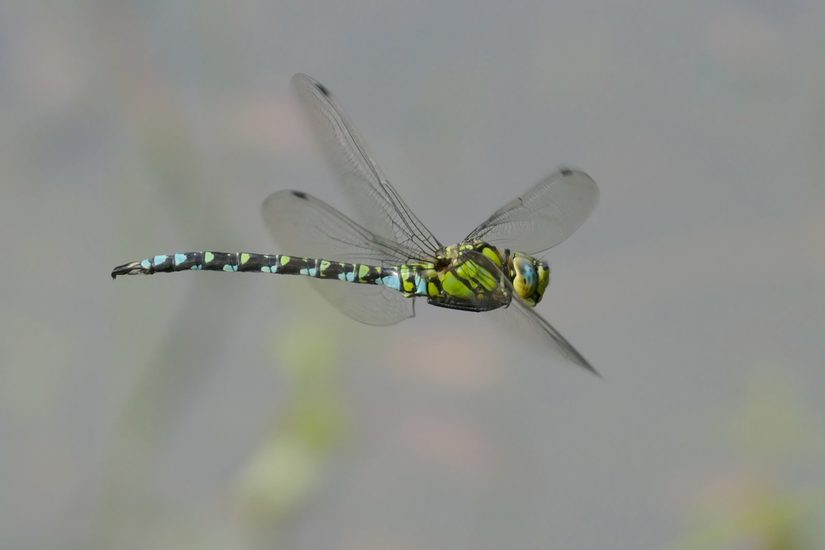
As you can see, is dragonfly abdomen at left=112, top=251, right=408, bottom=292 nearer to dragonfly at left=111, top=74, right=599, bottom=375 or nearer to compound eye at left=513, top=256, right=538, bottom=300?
dragonfly at left=111, top=74, right=599, bottom=375

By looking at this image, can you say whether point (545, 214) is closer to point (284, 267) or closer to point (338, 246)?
point (338, 246)

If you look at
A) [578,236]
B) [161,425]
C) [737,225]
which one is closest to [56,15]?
[161,425]

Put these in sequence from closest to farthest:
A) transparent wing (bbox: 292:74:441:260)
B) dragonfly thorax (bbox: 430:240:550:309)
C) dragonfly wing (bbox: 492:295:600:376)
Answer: dragonfly wing (bbox: 492:295:600:376) → dragonfly thorax (bbox: 430:240:550:309) → transparent wing (bbox: 292:74:441:260)

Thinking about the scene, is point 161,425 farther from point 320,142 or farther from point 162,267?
point 320,142

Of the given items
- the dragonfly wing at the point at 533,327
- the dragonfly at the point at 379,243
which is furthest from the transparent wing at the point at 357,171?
the dragonfly wing at the point at 533,327

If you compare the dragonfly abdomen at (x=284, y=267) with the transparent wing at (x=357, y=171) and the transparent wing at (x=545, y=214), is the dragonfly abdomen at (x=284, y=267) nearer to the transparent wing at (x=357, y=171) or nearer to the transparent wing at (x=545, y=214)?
the transparent wing at (x=357, y=171)

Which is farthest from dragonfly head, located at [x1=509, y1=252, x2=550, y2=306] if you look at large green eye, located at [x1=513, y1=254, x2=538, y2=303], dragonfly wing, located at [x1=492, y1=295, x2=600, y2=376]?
dragonfly wing, located at [x1=492, y1=295, x2=600, y2=376]
